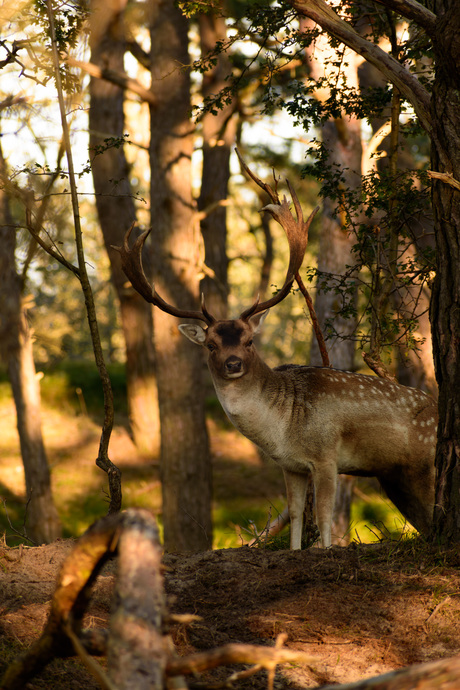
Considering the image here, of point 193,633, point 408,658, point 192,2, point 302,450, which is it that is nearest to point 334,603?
point 408,658

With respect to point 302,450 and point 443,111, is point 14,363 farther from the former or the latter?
point 443,111

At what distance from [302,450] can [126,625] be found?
14.2ft

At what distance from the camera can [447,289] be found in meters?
4.91

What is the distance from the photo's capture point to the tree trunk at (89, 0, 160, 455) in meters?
13.6

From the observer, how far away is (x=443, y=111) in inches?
194

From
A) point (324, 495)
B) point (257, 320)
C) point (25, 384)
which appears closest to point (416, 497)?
point (324, 495)

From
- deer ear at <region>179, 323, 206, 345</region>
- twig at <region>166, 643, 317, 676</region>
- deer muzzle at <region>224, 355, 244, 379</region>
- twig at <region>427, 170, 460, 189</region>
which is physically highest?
twig at <region>427, 170, 460, 189</region>

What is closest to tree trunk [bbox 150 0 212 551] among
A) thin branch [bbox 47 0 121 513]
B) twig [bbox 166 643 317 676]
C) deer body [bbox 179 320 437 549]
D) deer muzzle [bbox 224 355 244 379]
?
deer body [bbox 179 320 437 549]

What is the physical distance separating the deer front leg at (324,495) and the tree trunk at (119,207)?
25.1ft

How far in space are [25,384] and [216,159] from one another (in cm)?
595

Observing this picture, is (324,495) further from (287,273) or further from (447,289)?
(447,289)

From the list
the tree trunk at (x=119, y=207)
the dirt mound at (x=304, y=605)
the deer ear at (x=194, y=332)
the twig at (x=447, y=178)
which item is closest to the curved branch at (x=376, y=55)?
the twig at (x=447, y=178)

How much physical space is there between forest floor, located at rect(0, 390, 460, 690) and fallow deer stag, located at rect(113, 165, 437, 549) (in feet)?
3.90

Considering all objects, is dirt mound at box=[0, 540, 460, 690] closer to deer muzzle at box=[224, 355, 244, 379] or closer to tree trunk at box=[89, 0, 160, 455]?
deer muzzle at box=[224, 355, 244, 379]
